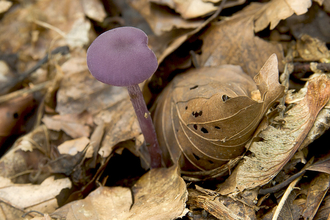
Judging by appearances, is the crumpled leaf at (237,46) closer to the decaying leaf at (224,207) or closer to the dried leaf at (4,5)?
the decaying leaf at (224,207)

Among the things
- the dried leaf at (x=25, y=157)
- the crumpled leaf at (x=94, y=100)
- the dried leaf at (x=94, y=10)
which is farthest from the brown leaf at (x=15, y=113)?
the dried leaf at (x=94, y=10)

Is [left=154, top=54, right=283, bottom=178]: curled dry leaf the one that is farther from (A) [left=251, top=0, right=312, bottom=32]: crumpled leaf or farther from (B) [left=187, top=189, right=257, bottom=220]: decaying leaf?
(A) [left=251, top=0, right=312, bottom=32]: crumpled leaf

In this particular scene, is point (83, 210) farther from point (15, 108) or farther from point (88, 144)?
point (15, 108)

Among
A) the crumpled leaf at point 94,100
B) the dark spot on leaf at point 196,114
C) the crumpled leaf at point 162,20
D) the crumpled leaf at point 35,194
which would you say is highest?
the crumpled leaf at point 162,20

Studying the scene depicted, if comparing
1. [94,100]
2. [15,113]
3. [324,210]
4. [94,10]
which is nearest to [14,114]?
[15,113]

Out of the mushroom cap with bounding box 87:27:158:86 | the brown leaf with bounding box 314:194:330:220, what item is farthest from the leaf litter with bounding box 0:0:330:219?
the mushroom cap with bounding box 87:27:158:86

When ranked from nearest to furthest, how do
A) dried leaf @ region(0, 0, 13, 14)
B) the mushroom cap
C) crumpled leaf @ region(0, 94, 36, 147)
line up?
the mushroom cap
crumpled leaf @ region(0, 94, 36, 147)
dried leaf @ region(0, 0, 13, 14)

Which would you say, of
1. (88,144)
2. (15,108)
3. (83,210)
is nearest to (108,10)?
(15,108)
